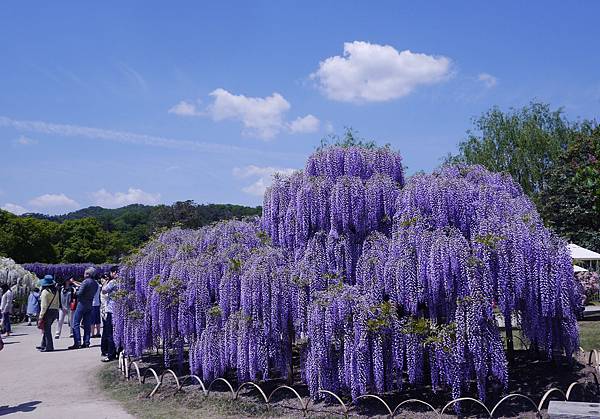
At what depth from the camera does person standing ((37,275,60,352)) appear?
604 inches

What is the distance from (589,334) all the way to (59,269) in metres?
54.6

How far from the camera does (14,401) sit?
10383 mm

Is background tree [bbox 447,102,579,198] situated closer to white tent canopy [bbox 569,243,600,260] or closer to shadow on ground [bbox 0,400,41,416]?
white tent canopy [bbox 569,243,600,260]

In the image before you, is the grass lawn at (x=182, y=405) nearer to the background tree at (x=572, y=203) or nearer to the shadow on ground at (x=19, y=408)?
the shadow on ground at (x=19, y=408)

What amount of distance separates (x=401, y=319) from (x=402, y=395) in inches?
59.4

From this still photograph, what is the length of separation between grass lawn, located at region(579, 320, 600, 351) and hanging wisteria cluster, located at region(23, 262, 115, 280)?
1639 inches

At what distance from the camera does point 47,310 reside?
1531cm

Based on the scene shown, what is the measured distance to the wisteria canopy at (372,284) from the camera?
852cm

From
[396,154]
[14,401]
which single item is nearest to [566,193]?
[396,154]

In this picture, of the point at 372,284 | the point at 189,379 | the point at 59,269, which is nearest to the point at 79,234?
the point at 59,269

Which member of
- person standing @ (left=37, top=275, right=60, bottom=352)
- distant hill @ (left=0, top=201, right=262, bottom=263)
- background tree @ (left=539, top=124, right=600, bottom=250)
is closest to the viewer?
person standing @ (left=37, top=275, right=60, bottom=352)

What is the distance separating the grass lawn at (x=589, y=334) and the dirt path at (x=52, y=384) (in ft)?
36.8

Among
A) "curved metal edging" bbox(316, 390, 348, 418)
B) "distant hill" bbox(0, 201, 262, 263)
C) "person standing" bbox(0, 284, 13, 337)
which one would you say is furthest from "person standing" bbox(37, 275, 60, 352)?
"distant hill" bbox(0, 201, 262, 263)

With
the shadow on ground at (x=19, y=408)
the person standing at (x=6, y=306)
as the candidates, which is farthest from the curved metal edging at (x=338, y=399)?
the person standing at (x=6, y=306)
